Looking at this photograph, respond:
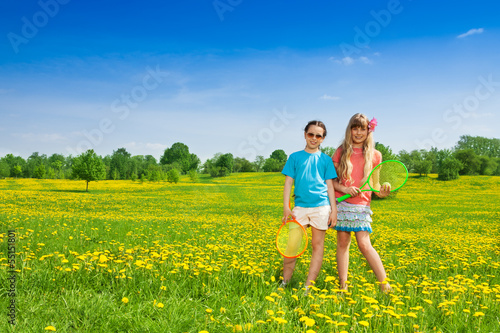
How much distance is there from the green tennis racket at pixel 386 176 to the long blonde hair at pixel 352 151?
0.34 feet

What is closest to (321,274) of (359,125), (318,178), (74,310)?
(318,178)

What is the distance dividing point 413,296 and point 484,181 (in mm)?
67043

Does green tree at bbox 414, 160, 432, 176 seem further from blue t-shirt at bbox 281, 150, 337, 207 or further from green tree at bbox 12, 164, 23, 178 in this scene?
green tree at bbox 12, 164, 23, 178

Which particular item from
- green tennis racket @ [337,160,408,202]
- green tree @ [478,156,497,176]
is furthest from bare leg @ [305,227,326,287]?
green tree @ [478,156,497,176]

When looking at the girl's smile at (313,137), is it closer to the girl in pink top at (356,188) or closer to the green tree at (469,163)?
the girl in pink top at (356,188)

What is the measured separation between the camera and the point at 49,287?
421 centimetres

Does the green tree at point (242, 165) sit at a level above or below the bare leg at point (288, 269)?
above

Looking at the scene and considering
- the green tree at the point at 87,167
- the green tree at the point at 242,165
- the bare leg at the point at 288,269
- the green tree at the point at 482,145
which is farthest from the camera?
the green tree at the point at 482,145

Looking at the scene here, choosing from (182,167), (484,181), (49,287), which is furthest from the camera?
(182,167)

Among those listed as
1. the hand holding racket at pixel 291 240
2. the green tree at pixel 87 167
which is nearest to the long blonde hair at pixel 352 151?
the hand holding racket at pixel 291 240

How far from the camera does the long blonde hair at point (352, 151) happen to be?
476cm

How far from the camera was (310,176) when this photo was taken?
4660 mm

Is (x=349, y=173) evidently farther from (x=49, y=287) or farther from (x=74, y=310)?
(x=49, y=287)

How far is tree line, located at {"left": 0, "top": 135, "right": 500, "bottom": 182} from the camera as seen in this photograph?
63438 mm
